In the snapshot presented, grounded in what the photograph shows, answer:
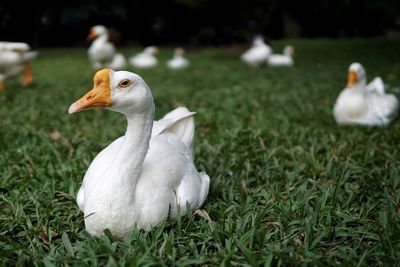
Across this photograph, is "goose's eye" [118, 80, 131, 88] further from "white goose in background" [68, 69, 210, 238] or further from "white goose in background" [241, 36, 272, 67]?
"white goose in background" [241, 36, 272, 67]

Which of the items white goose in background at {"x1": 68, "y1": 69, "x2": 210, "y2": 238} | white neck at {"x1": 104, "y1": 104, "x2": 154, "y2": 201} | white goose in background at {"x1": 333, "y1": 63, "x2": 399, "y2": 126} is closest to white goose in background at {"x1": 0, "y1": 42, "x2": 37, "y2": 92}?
white goose in background at {"x1": 333, "y1": 63, "x2": 399, "y2": 126}

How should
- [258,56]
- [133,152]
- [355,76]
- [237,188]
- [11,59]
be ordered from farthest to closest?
1. [258,56]
2. [11,59]
3. [355,76]
4. [237,188]
5. [133,152]

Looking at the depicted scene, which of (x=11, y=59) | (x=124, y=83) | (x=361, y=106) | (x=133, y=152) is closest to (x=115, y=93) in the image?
(x=124, y=83)

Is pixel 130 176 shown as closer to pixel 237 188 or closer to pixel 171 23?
pixel 237 188

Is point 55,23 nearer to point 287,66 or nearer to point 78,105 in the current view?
point 287,66

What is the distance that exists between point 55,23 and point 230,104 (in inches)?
672

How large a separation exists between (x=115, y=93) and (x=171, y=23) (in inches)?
750

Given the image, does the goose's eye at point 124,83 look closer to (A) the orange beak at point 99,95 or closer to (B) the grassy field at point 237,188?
(A) the orange beak at point 99,95

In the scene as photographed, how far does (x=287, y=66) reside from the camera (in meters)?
10.6

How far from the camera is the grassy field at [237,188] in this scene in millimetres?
1973

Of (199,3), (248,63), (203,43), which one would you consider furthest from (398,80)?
(203,43)

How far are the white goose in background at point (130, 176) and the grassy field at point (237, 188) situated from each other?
3.3 inches

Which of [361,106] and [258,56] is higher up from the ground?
[361,106]

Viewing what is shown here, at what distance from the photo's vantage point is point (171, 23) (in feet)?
67.1
